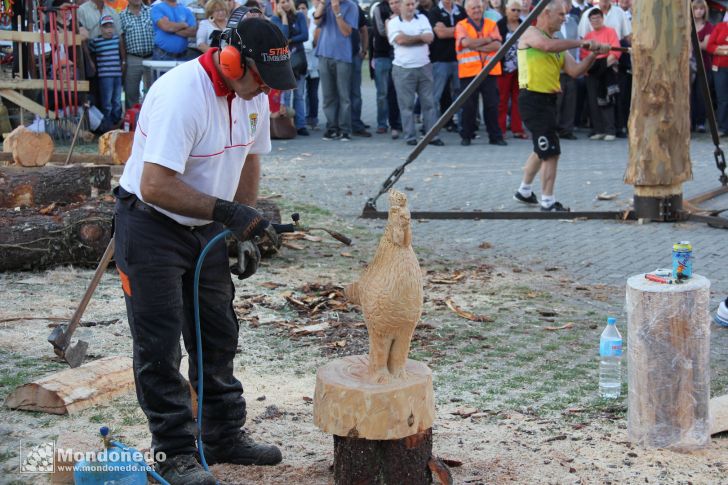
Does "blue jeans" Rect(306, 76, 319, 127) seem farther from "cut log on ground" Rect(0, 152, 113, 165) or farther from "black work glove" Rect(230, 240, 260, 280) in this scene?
"black work glove" Rect(230, 240, 260, 280)

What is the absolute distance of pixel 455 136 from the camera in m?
15.3

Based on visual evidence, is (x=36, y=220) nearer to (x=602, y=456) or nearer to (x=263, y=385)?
(x=263, y=385)

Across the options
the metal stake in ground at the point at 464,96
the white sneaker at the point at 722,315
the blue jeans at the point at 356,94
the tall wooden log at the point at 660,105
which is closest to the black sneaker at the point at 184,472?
the white sneaker at the point at 722,315

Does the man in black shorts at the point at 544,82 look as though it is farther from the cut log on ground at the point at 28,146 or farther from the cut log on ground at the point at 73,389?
the cut log on ground at the point at 73,389

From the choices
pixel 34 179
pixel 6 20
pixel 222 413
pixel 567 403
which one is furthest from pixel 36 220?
pixel 6 20

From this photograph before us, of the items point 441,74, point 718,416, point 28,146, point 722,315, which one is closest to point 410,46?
point 441,74

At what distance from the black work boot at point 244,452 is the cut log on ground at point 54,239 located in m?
3.50

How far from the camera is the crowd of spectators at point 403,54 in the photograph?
44.2 feet

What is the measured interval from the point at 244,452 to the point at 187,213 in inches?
46.1

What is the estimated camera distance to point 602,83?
1462cm

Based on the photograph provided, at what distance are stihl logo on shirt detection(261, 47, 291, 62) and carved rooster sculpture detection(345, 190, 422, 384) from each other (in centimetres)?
67

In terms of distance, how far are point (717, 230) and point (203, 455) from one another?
6288 millimetres

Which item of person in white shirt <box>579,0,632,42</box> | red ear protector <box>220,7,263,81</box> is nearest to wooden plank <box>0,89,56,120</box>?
person in white shirt <box>579,0,632,42</box>

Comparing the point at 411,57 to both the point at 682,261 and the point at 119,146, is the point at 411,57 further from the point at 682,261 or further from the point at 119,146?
the point at 682,261
